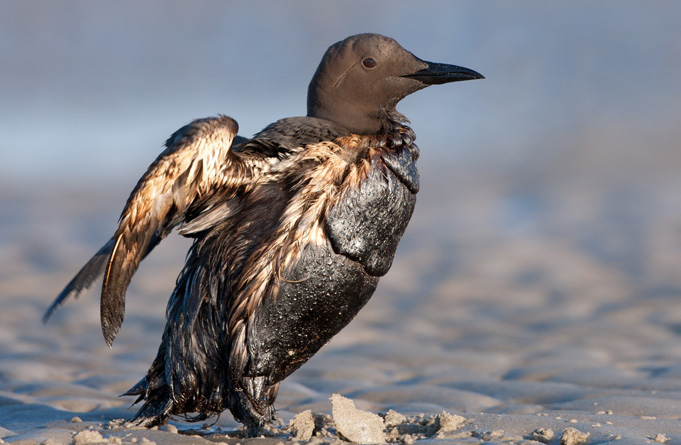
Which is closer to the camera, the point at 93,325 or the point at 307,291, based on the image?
the point at 307,291

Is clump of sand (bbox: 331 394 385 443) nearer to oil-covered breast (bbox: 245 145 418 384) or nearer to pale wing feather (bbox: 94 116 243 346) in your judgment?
oil-covered breast (bbox: 245 145 418 384)

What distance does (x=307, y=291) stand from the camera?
3.93m

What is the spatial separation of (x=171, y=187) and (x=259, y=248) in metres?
0.53

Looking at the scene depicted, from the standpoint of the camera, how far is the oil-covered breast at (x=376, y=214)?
13.0 ft

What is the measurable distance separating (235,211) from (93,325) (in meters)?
5.57

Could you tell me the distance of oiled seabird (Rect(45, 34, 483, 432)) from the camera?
3.77m

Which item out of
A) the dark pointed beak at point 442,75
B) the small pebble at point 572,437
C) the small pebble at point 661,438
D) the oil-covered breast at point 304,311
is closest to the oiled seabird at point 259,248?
the oil-covered breast at point 304,311

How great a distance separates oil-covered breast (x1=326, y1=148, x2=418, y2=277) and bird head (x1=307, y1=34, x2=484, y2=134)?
320 mm

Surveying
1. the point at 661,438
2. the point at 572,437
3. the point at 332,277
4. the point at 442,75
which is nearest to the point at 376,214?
the point at 332,277

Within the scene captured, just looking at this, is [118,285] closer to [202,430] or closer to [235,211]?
[235,211]

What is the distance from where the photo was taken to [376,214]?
4.06 m

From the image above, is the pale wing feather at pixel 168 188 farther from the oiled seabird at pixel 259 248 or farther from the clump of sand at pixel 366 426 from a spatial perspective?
the clump of sand at pixel 366 426

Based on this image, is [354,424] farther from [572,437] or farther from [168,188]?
[168,188]

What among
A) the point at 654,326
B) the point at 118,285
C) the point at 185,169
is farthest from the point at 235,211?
the point at 654,326
